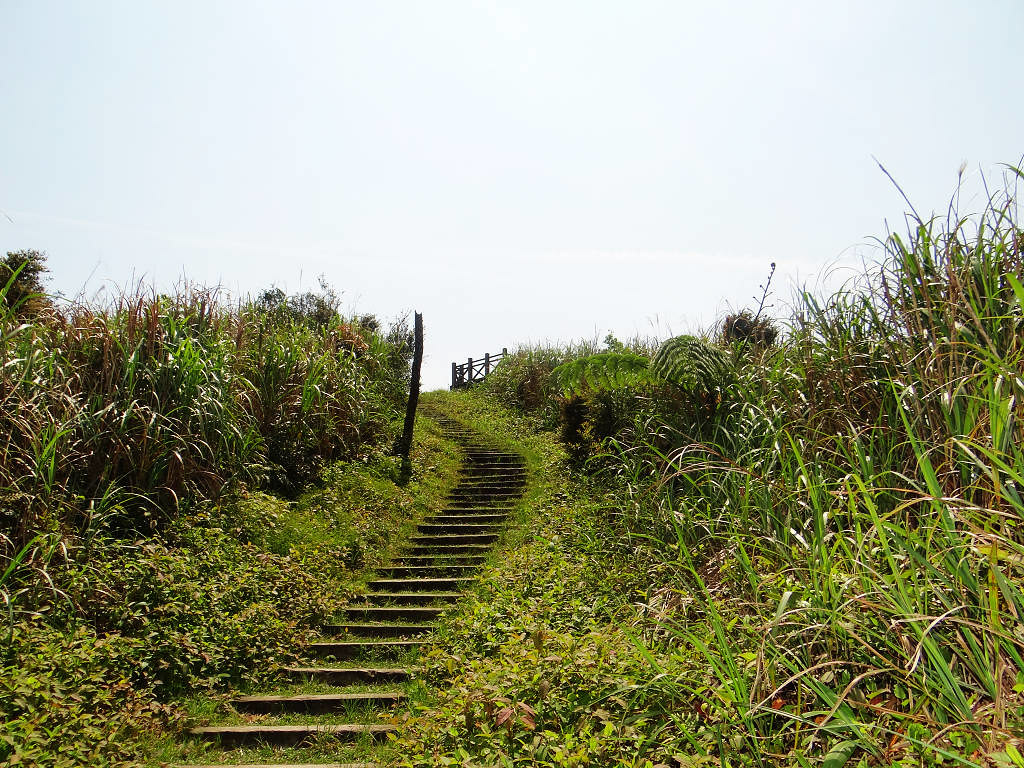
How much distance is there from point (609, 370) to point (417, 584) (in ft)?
11.3

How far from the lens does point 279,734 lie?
15.0 feet

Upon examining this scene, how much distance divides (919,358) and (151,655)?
5571mm

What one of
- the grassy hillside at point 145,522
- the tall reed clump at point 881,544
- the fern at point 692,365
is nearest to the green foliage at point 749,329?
the fern at point 692,365

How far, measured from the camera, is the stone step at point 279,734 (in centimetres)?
454

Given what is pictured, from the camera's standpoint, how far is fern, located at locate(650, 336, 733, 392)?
6980 mm

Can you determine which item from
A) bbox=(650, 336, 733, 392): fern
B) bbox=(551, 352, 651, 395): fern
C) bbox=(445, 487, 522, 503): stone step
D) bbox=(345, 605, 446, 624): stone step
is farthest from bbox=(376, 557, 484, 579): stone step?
bbox=(650, 336, 733, 392): fern

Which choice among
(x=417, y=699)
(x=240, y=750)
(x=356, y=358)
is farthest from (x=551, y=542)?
(x=356, y=358)

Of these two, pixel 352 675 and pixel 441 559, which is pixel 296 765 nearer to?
pixel 352 675

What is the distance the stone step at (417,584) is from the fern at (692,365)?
125 inches

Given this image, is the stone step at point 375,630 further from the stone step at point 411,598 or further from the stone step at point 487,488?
the stone step at point 487,488

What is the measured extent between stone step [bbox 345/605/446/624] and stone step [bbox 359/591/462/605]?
295mm

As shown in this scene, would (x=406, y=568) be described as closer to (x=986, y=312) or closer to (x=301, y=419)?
(x=301, y=419)

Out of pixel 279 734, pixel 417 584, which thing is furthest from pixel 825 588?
pixel 417 584

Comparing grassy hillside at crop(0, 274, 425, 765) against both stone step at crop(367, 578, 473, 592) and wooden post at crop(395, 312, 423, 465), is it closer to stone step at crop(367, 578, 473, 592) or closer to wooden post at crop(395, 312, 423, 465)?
stone step at crop(367, 578, 473, 592)
